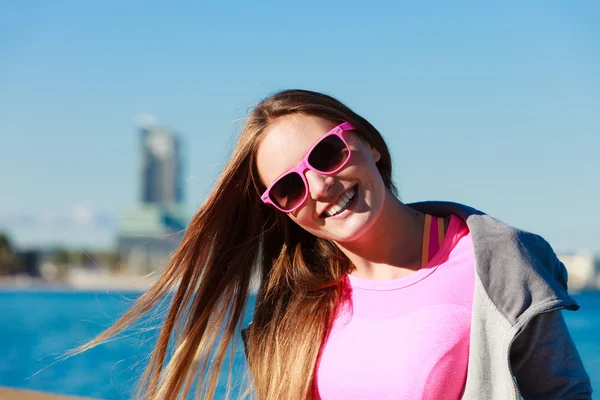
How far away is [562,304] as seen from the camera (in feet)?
6.06

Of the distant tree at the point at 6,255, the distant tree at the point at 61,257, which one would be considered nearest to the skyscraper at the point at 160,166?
the distant tree at the point at 61,257

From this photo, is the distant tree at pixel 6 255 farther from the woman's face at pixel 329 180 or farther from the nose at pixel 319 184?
the nose at pixel 319 184

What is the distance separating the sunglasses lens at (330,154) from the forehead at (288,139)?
0.13ft

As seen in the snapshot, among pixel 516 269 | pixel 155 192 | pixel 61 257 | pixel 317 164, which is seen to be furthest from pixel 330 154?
pixel 155 192

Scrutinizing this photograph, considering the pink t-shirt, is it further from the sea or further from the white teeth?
the sea

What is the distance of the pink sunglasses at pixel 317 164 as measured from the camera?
2.16 m

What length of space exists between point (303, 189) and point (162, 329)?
0.79 metres

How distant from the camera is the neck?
7.36ft

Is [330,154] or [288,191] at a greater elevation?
[330,154]

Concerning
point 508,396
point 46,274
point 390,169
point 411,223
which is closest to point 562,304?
point 508,396

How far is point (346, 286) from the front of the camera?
2422 millimetres

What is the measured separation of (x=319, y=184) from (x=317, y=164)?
0.06 m

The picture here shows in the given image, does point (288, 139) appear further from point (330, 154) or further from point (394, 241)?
point (394, 241)

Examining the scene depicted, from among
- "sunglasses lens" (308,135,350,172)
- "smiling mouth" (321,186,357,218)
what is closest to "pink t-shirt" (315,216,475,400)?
"smiling mouth" (321,186,357,218)
